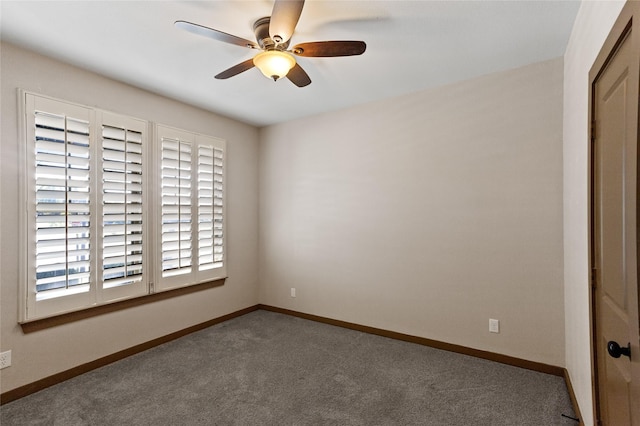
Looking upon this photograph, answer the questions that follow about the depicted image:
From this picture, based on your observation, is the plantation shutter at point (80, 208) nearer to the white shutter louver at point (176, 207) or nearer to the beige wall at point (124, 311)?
the beige wall at point (124, 311)

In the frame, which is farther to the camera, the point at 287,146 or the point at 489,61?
the point at 287,146

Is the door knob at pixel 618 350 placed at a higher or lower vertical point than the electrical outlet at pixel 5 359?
higher

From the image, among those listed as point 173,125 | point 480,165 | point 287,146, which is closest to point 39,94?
point 173,125

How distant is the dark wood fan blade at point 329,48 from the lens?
193 cm

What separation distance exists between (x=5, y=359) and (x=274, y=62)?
2.91 meters

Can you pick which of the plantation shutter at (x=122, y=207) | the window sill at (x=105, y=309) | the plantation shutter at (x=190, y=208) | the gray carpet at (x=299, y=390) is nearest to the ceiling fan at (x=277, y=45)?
the plantation shutter at (x=122, y=207)

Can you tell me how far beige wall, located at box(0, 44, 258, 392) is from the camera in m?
2.38

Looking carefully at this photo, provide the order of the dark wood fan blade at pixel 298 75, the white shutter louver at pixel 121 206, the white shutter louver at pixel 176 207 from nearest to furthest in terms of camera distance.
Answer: the dark wood fan blade at pixel 298 75 → the white shutter louver at pixel 121 206 → the white shutter louver at pixel 176 207

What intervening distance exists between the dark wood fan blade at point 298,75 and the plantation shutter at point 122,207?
5.87 feet

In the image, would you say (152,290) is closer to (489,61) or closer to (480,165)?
(480,165)

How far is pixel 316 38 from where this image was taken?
2.36 meters

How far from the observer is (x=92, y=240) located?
2.78 meters

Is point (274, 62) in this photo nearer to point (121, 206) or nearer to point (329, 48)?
point (329, 48)

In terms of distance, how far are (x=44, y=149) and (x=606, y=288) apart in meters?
3.74
